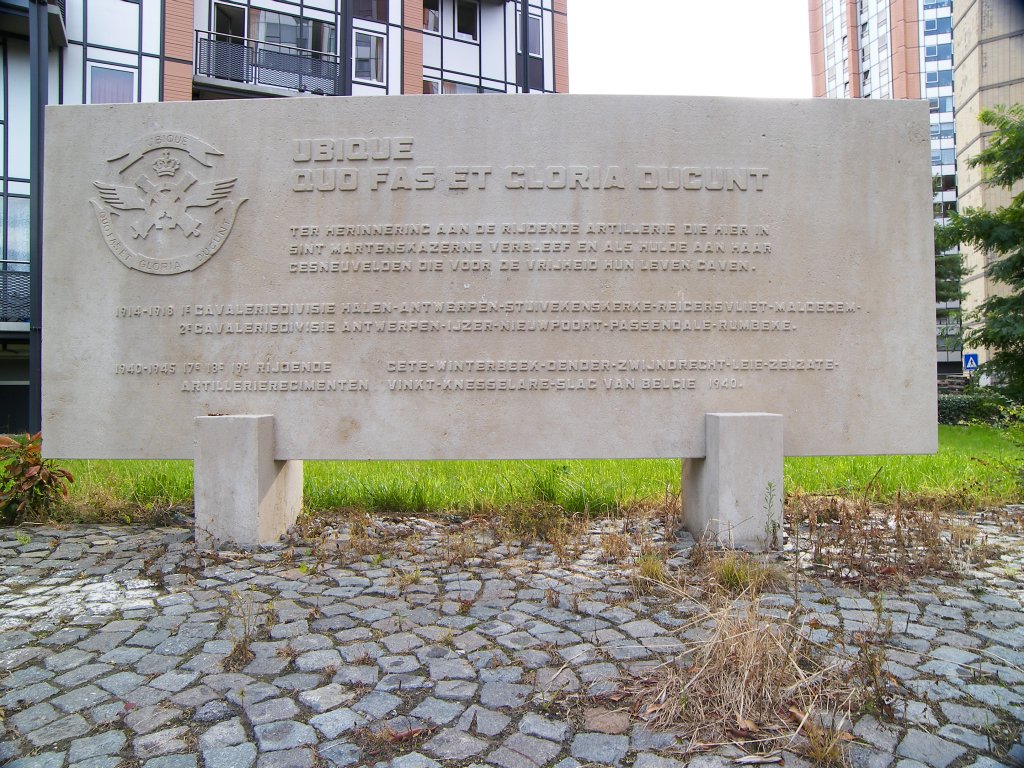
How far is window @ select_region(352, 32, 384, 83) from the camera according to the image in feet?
74.9

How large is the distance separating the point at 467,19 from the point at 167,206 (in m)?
22.9

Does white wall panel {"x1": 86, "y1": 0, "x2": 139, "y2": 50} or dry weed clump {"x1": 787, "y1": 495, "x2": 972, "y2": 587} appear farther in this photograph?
white wall panel {"x1": 86, "y1": 0, "x2": 139, "y2": 50}

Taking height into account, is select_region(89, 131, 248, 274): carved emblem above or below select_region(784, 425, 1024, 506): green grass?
above

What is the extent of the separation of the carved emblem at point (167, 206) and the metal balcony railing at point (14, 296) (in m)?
14.9

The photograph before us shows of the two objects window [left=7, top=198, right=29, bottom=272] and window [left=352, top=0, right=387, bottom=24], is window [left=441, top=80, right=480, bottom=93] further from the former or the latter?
window [left=7, top=198, right=29, bottom=272]

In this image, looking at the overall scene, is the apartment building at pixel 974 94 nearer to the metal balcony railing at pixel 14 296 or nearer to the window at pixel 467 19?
the window at pixel 467 19

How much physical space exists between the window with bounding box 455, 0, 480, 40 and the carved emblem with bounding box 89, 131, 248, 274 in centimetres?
2198

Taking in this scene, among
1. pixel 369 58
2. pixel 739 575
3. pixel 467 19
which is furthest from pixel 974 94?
pixel 739 575

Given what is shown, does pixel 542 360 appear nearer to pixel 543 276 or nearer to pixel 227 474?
pixel 543 276

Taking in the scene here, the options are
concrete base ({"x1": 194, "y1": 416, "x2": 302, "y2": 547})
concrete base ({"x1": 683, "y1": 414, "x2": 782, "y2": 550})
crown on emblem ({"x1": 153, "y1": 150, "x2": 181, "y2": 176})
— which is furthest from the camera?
crown on emblem ({"x1": 153, "y1": 150, "x2": 181, "y2": 176})

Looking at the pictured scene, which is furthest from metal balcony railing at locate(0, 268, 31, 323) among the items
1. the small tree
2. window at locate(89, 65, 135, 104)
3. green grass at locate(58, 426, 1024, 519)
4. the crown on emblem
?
the small tree

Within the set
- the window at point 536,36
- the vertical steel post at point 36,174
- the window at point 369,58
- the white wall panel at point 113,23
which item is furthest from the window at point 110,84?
the window at point 536,36

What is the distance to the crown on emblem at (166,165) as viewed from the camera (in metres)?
5.30

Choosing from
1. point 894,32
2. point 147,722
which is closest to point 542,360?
point 147,722
